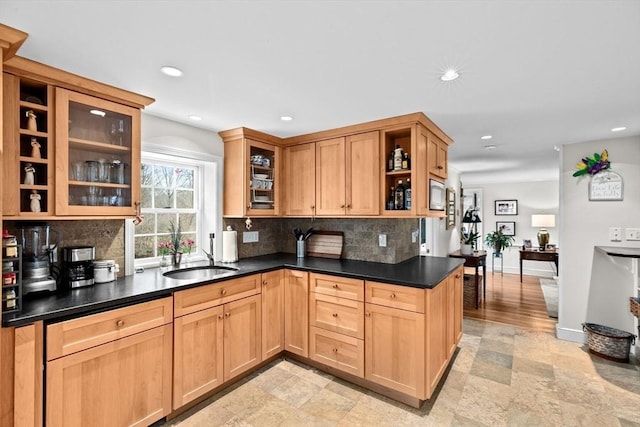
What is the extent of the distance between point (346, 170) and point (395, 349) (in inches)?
62.7

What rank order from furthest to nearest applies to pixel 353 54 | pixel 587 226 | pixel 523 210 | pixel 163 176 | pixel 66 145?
pixel 523 210, pixel 587 226, pixel 163 176, pixel 66 145, pixel 353 54

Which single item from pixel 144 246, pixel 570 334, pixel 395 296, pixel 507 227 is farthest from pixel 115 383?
pixel 507 227

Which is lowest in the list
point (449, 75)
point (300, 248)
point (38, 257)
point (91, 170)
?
point (300, 248)

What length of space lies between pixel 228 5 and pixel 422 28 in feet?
2.70

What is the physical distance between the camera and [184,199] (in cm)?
312

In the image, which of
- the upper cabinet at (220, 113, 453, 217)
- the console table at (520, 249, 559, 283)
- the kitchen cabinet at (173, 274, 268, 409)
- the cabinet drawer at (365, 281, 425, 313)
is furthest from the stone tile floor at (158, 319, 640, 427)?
the console table at (520, 249, 559, 283)

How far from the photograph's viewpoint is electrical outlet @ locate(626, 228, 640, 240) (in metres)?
3.21

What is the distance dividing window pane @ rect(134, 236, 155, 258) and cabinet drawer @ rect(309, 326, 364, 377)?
1.59 meters

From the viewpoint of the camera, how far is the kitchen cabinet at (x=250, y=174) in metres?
3.10

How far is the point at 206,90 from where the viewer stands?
2.11m

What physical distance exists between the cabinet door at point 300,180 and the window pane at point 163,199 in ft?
3.73

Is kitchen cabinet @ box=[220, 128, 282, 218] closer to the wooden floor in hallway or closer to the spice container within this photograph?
the spice container

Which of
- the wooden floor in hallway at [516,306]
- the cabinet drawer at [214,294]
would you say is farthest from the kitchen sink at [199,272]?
the wooden floor in hallway at [516,306]

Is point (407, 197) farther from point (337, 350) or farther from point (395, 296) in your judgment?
point (337, 350)
